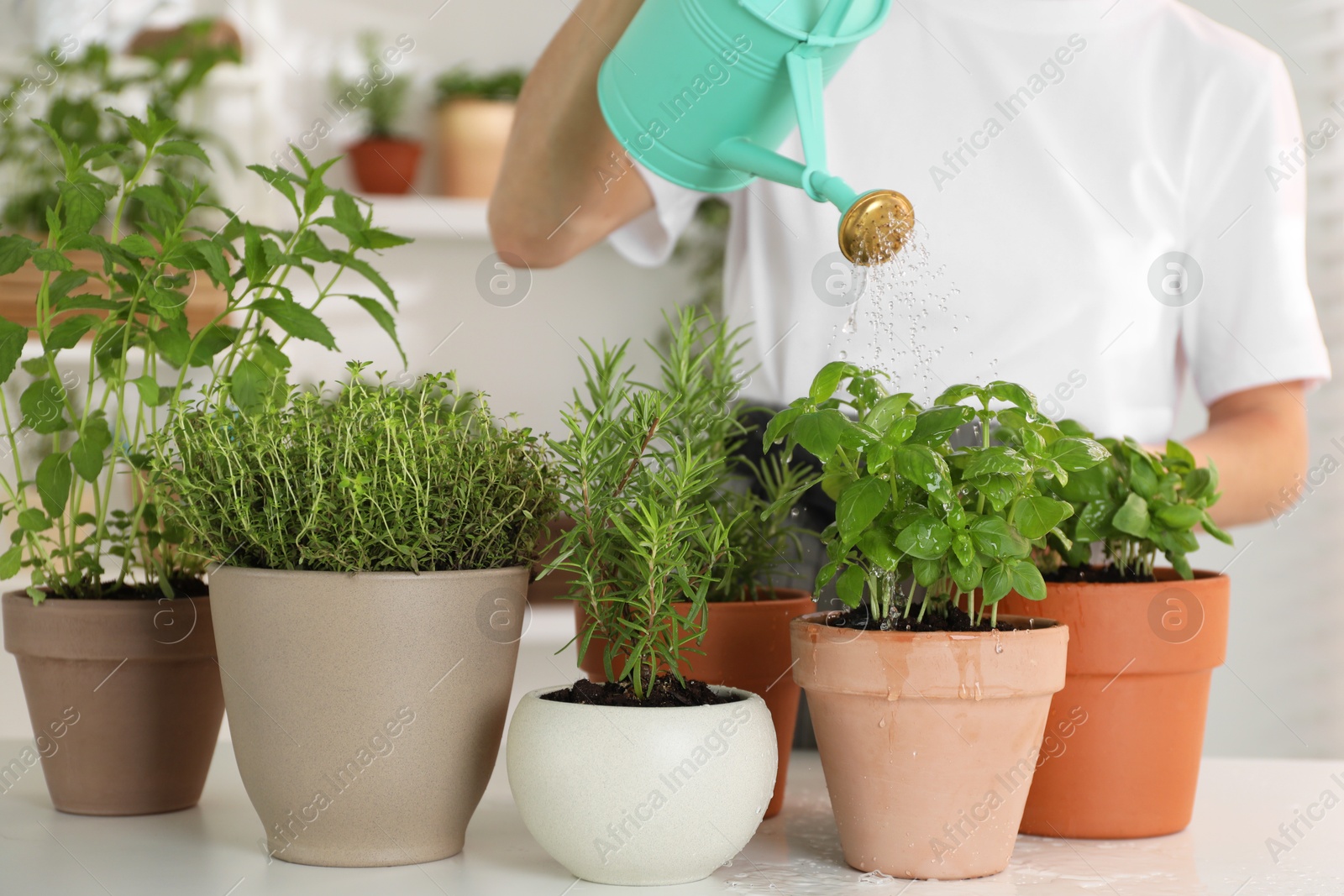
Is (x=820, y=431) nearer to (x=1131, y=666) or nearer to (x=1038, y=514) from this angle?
(x=1038, y=514)

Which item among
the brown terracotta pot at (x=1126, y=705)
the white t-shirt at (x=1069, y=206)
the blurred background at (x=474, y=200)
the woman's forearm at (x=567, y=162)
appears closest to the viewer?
the brown terracotta pot at (x=1126, y=705)

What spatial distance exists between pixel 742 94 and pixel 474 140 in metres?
2.19

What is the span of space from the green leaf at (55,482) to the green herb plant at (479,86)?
220 cm

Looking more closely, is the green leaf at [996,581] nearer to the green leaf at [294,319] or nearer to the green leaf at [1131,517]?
the green leaf at [1131,517]

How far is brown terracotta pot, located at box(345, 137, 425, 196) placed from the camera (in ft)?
8.89

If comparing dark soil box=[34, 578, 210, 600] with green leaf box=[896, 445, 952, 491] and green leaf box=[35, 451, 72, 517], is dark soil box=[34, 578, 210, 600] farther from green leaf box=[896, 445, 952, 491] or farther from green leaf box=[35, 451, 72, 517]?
green leaf box=[896, 445, 952, 491]

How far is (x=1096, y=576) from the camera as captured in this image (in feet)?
2.21

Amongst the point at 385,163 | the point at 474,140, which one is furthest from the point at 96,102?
the point at 474,140

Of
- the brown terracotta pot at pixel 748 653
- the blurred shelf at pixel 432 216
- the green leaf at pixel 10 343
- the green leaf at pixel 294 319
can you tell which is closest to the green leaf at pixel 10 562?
the green leaf at pixel 10 343

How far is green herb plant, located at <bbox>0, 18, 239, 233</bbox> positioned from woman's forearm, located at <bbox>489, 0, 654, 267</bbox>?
3.29 feet

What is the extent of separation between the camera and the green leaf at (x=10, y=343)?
0.65 m

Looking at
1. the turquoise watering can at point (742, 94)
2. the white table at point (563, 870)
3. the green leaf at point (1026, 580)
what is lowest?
the white table at point (563, 870)

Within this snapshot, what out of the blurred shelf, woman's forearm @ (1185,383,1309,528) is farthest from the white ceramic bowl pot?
the blurred shelf

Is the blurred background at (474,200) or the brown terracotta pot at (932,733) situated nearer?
the brown terracotta pot at (932,733)
